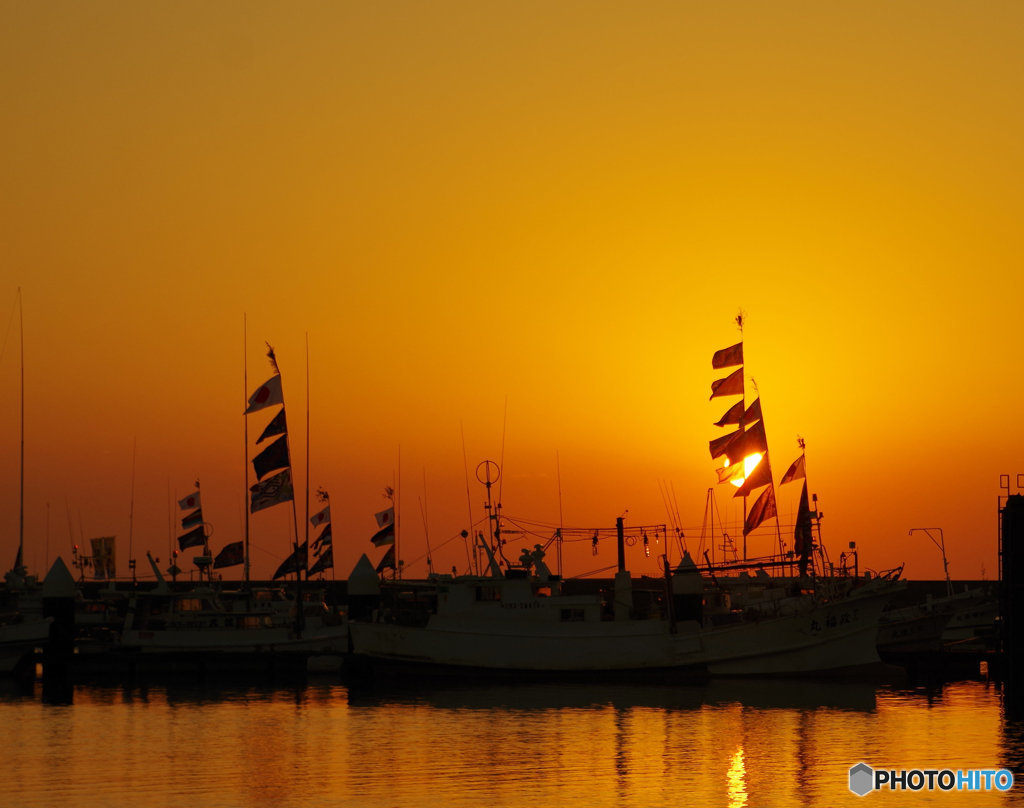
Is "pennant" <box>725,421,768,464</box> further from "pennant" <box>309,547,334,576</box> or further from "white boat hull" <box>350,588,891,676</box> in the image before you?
"pennant" <box>309,547,334,576</box>

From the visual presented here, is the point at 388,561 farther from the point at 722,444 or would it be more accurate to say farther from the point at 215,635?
the point at 722,444

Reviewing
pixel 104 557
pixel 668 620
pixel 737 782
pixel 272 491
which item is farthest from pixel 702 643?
pixel 104 557

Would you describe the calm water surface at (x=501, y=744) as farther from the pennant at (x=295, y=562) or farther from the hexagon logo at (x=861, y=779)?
the pennant at (x=295, y=562)

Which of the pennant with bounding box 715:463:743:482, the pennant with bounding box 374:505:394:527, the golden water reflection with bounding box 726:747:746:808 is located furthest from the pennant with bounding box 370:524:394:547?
the golden water reflection with bounding box 726:747:746:808

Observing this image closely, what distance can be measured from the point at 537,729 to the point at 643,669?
567 inches

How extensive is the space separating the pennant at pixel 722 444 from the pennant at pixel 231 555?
26.5 meters

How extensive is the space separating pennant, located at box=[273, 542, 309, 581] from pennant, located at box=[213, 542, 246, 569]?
2149 millimetres

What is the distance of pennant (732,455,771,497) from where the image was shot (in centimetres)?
6569

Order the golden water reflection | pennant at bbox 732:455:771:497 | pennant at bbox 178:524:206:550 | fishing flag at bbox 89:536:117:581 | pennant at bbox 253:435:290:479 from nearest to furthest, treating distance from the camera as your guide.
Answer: the golden water reflection → pennant at bbox 732:455:771:497 → pennant at bbox 253:435:290:479 → pennant at bbox 178:524:206:550 → fishing flag at bbox 89:536:117:581

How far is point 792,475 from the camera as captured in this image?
225 ft

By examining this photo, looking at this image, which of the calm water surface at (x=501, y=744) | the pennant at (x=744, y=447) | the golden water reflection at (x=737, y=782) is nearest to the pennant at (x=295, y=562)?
the calm water surface at (x=501, y=744)

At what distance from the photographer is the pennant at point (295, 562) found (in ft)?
240

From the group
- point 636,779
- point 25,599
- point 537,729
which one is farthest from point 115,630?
point 636,779

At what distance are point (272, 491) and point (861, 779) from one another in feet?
123
